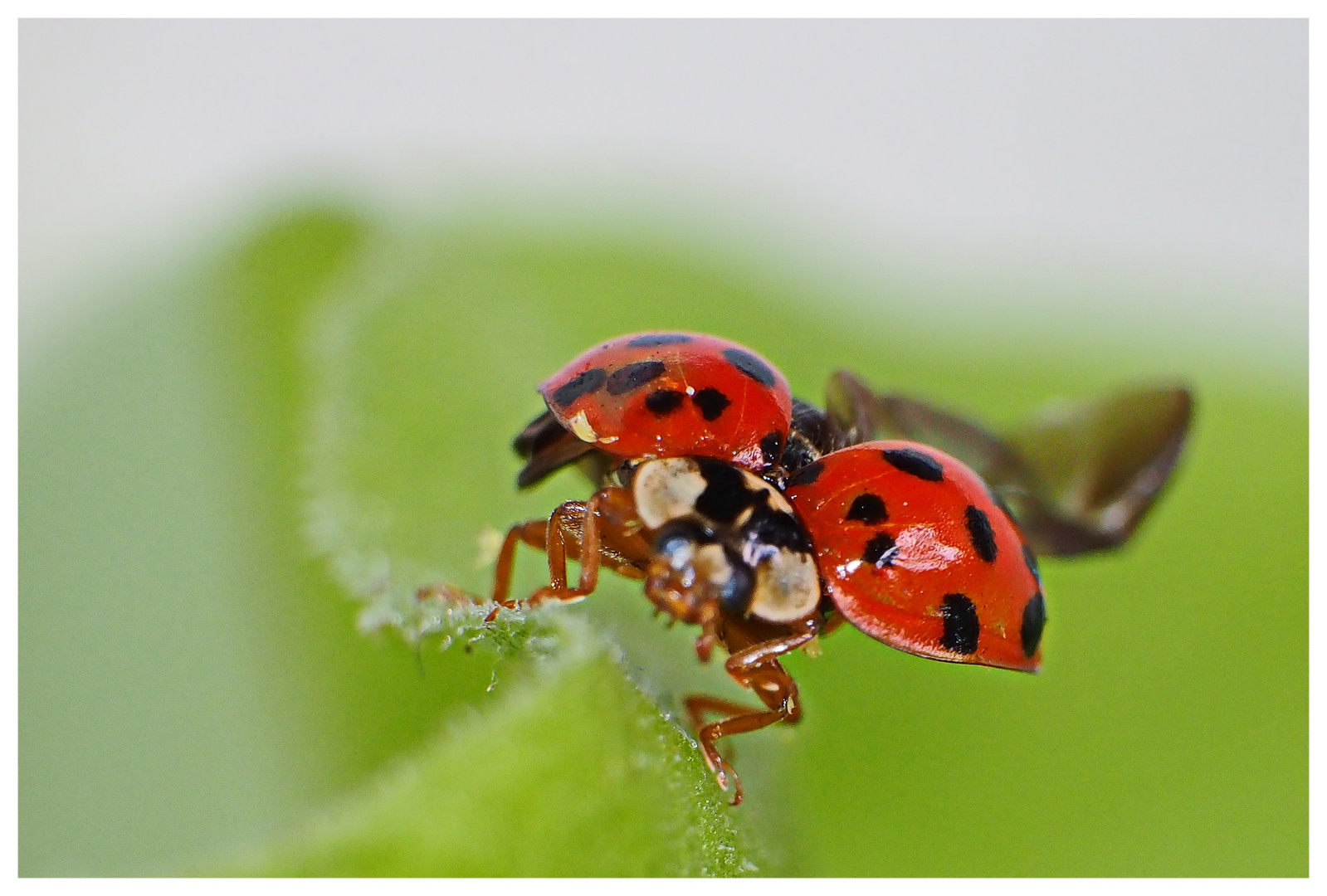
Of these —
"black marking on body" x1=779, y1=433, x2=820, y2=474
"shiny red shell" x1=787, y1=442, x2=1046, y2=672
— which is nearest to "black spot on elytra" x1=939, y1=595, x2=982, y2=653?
"shiny red shell" x1=787, y1=442, x2=1046, y2=672

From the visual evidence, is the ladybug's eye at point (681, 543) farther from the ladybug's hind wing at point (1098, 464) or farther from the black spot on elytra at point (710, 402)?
the ladybug's hind wing at point (1098, 464)

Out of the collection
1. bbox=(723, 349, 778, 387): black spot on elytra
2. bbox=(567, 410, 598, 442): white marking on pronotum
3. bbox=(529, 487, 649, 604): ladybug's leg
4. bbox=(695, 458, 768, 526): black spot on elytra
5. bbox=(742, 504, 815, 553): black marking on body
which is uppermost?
bbox=(723, 349, 778, 387): black spot on elytra

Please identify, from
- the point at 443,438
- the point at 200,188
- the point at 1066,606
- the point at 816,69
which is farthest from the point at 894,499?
the point at 816,69

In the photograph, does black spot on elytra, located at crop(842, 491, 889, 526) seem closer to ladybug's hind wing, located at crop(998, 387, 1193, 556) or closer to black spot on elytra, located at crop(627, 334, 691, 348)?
black spot on elytra, located at crop(627, 334, 691, 348)

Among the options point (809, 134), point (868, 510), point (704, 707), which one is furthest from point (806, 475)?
point (809, 134)

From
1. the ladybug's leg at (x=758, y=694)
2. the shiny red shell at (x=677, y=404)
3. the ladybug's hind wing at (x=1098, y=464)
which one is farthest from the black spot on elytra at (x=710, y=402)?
the ladybug's hind wing at (x=1098, y=464)

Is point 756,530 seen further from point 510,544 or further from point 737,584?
point 510,544
